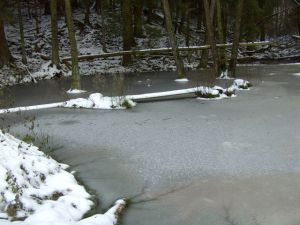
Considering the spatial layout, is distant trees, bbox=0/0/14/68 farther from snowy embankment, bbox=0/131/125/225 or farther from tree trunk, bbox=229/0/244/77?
snowy embankment, bbox=0/131/125/225

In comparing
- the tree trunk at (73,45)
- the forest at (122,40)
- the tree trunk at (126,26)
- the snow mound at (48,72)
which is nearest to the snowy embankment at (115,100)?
the tree trunk at (73,45)

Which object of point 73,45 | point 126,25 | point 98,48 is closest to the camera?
point 73,45

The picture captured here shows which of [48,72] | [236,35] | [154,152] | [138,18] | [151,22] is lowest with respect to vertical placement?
[154,152]

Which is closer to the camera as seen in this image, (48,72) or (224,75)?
(224,75)

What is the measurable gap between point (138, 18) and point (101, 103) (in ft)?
50.0

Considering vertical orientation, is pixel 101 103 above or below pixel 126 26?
below

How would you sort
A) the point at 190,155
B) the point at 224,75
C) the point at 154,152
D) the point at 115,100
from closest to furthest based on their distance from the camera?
the point at 190,155
the point at 154,152
the point at 115,100
the point at 224,75

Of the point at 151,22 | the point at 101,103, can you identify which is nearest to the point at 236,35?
the point at 101,103

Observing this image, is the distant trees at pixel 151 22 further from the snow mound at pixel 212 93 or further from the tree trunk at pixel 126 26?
the snow mound at pixel 212 93

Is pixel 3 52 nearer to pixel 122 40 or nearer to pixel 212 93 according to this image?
pixel 122 40

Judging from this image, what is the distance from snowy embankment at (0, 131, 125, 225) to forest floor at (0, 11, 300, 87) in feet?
40.3

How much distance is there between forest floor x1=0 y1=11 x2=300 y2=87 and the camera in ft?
65.3

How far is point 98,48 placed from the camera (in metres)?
24.7

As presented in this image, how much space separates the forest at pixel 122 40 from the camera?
1844cm
